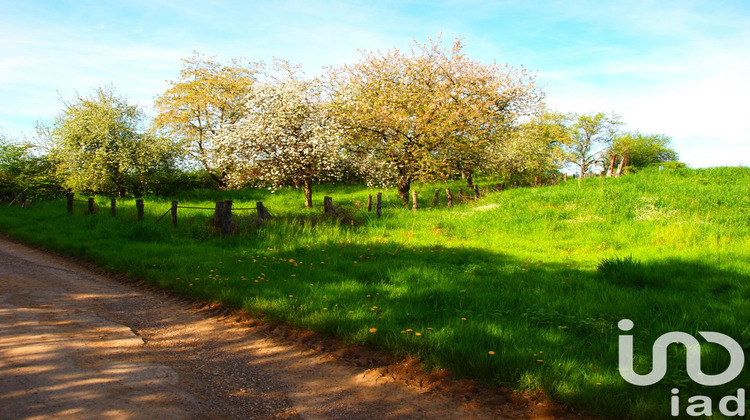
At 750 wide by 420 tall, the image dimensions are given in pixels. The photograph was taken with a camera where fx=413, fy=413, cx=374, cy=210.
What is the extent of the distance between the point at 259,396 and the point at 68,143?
31167 mm

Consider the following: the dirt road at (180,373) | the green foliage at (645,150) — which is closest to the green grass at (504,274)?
the dirt road at (180,373)

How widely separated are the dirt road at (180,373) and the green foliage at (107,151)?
23.6 metres

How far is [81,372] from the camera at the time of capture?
4438 millimetres

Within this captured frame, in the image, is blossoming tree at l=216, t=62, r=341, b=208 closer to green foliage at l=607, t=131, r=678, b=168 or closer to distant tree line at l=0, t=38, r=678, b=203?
distant tree line at l=0, t=38, r=678, b=203

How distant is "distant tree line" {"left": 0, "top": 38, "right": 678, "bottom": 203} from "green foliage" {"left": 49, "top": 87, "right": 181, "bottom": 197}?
8 centimetres

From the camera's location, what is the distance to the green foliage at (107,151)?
1075 inches

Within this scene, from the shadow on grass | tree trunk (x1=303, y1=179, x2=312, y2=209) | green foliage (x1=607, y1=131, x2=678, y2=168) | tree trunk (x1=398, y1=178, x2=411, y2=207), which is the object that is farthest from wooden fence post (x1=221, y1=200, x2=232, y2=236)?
green foliage (x1=607, y1=131, x2=678, y2=168)

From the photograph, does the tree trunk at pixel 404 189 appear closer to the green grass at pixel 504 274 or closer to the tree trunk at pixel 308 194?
the tree trunk at pixel 308 194

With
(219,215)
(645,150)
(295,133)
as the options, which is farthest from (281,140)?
(645,150)

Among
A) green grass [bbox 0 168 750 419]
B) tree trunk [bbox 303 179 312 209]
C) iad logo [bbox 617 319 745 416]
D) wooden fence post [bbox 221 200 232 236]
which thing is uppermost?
tree trunk [bbox 303 179 312 209]

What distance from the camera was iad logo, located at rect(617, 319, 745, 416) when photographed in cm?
358

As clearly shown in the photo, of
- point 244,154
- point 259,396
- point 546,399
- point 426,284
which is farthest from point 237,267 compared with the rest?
point 244,154

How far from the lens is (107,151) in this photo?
91.0 feet

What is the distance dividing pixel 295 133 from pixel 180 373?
2141 cm
